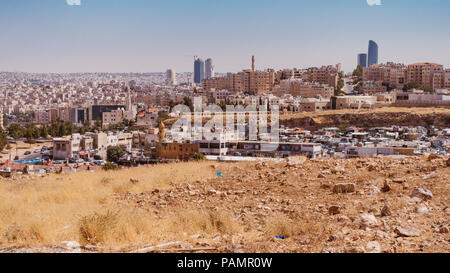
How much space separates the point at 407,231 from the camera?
269 centimetres

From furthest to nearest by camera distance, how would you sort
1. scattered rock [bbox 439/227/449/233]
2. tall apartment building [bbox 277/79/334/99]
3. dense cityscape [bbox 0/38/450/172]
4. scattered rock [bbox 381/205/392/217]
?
tall apartment building [bbox 277/79/334/99]
dense cityscape [bbox 0/38/450/172]
scattered rock [bbox 381/205/392/217]
scattered rock [bbox 439/227/449/233]

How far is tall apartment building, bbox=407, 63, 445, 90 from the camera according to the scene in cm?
3766

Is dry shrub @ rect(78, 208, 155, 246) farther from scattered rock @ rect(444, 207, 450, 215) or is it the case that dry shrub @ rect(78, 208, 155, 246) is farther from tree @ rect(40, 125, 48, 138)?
tree @ rect(40, 125, 48, 138)

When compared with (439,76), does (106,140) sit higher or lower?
lower

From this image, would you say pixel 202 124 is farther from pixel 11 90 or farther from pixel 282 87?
pixel 11 90

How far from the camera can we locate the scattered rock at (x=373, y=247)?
2.33 meters

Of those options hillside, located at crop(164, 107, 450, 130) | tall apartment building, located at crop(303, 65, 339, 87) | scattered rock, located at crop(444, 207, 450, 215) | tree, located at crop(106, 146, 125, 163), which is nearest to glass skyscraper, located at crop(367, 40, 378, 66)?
tall apartment building, located at crop(303, 65, 339, 87)

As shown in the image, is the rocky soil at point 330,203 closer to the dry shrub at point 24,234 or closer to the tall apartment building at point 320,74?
the dry shrub at point 24,234

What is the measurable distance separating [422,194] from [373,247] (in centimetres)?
130

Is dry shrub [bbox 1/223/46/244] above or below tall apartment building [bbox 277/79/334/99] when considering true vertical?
below

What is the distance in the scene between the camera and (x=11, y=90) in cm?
6500

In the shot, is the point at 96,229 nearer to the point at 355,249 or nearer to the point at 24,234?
the point at 24,234
